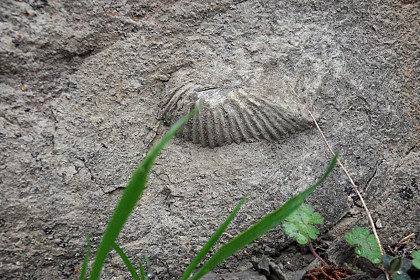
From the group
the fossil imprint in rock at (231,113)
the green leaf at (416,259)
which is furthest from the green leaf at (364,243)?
the fossil imprint in rock at (231,113)

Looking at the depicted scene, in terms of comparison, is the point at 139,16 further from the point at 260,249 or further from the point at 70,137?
the point at 260,249

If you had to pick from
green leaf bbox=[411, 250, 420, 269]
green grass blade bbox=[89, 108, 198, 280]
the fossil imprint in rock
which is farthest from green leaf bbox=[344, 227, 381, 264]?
green grass blade bbox=[89, 108, 198, 280]

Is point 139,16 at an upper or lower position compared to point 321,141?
upper

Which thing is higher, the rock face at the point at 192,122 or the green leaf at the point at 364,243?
the rock face at the point at 192,122

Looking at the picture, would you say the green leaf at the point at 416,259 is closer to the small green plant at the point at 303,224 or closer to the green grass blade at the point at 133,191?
the small green plant at the point at 303,224

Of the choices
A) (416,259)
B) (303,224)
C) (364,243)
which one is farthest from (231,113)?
(416,259)

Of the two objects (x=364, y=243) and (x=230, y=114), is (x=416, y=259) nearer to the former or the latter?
(x=364, y=243)

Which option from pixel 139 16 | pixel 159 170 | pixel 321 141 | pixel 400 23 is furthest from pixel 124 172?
pixel 400 23

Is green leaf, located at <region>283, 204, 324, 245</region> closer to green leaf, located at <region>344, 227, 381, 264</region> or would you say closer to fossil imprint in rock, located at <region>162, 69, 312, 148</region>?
green leaf, located at <region>344, 227, 381, 264</region>
